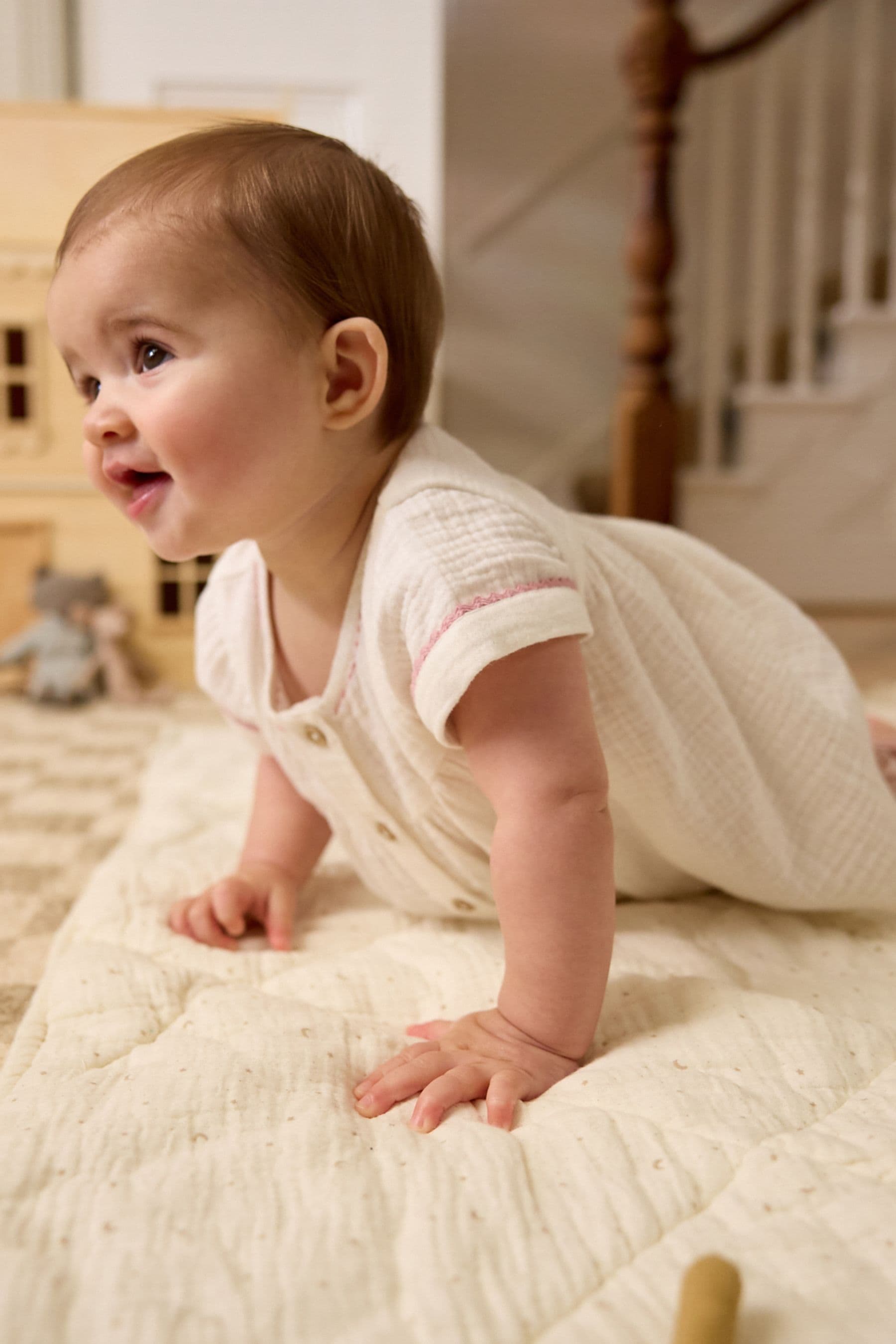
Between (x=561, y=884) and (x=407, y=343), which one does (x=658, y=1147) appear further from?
(x=407, y=343)

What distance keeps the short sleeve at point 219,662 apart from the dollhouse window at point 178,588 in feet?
3.81

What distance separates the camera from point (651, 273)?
172 centimetres

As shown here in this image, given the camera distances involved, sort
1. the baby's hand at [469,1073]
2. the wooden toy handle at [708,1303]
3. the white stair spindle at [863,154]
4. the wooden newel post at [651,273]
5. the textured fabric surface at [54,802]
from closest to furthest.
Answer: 1. the wooden toy handle at [708,1303]
2. the baby's hand at [469,1073]
3. the textured fabric surface at [54,802]
4. the wooden newel post at [651,273]
5. the white stair spindle at [863,154]

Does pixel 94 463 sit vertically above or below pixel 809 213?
below

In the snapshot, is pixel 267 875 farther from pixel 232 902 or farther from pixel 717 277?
pixel 717 277

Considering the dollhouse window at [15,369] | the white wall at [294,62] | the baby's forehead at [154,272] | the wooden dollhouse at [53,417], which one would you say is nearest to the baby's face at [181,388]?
the baby's forehead at [154,272]

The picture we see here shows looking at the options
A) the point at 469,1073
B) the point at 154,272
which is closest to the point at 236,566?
the point at 154,272

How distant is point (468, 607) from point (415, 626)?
0.12ft

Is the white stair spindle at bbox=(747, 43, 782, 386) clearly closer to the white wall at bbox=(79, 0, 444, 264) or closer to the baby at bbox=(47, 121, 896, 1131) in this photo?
the white wall at bbox=(79, 0, 444, 264)

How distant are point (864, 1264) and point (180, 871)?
590 mm

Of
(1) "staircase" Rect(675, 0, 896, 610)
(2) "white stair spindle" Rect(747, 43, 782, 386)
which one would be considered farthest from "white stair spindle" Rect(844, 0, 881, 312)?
(2) "white stair spindle" Rect(747, 43, 782, 386)

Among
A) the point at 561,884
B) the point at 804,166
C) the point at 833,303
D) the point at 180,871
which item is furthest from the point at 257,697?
the point at 833,303

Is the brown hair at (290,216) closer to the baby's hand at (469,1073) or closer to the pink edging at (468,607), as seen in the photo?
the pink edging at (468,607)

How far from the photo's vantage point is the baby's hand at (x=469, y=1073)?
0.52m
